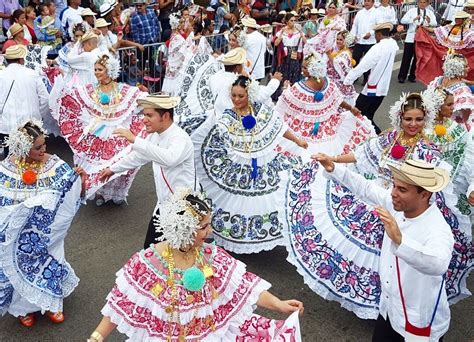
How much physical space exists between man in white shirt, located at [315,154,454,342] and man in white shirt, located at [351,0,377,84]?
898cm

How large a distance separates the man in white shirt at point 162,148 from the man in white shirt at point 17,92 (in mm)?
2588

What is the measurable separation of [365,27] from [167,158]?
8767 mm

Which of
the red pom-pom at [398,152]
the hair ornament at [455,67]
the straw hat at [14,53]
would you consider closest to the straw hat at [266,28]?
the hair ornament at [455,67]

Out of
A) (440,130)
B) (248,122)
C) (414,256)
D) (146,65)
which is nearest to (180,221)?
(414,256)

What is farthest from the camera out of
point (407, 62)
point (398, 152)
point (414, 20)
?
point (407, 62)

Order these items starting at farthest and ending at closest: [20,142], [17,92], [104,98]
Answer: [17,92] → [104,98] → [20,142]

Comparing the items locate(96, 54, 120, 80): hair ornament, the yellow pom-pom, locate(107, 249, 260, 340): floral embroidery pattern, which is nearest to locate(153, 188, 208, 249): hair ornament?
locate(107, 249, 260, 340): floral embroidery pattern

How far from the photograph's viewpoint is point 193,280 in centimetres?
307

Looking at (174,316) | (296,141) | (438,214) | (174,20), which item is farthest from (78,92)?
(438,214)

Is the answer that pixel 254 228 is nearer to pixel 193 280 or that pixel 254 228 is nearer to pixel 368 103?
pixel 193 280

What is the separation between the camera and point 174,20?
372 inches

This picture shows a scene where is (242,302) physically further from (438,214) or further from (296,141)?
(296,141)

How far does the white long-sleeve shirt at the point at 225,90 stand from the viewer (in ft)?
19.9

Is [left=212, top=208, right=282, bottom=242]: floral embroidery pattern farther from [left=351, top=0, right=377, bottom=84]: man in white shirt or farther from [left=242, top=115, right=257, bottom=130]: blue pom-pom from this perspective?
[left=351, top=0, right=377, bottom=84]: man in white shirt
